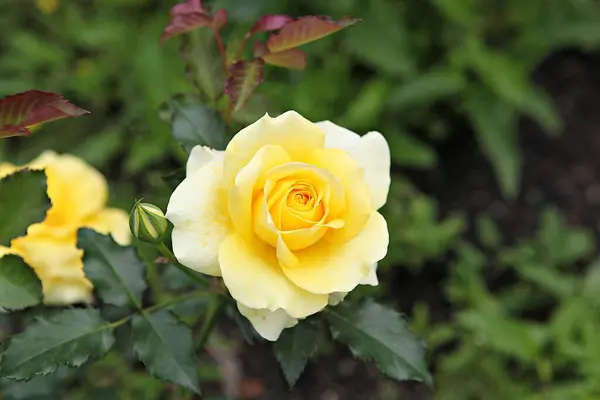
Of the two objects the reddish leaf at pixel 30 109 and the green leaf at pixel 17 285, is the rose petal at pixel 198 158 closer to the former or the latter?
the reddish leaf at pixel 30 109

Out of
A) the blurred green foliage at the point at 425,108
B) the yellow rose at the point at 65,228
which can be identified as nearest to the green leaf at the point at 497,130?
the blurred green foliage at the point at 425,108

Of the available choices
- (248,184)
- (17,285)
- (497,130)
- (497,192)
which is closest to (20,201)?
(17,285)

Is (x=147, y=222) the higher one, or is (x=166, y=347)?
(x=147, y=222)

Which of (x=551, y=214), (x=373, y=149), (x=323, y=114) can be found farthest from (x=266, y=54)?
(x=551, y=214)

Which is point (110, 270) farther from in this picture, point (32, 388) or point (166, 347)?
point (32, 388)

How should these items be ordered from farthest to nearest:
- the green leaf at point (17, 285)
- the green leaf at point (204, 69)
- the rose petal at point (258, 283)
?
Result: 1. the green leaf at point (204, 69)
2. the green leaf at point (17, 285)
3. the rose petal at point (258, 283)

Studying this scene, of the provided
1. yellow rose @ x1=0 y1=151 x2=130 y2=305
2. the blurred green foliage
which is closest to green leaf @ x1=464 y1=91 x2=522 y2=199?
the blurred green foliage
